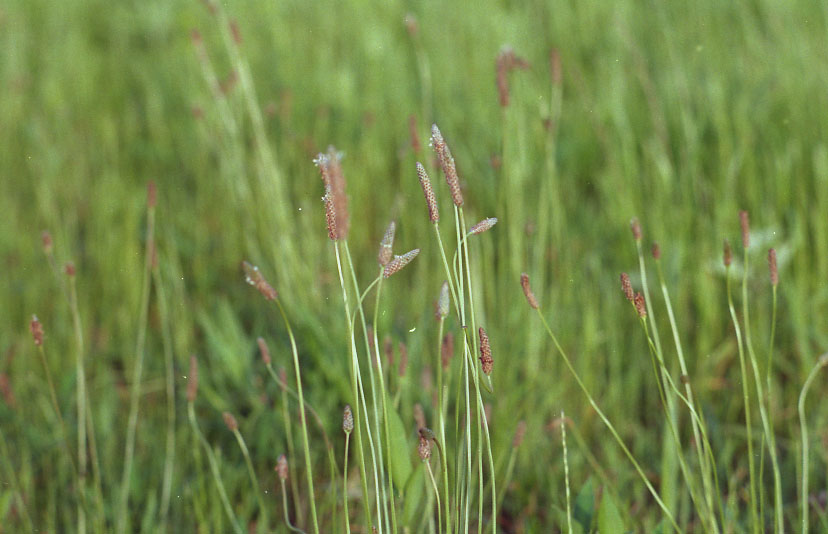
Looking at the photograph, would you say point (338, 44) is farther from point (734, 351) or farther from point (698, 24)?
point (734, 351)

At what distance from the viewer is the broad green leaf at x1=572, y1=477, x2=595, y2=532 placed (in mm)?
1085

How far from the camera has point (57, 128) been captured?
2.70 metres

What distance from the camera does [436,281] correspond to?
1.87 m

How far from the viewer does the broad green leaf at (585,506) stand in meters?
1.08

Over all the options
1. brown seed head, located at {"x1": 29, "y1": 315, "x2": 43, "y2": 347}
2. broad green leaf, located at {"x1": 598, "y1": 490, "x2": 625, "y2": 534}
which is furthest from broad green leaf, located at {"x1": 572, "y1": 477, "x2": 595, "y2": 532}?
brown seed head, located at {"x1": 29, "y1": 315, "x2": 43, "y2": 347}

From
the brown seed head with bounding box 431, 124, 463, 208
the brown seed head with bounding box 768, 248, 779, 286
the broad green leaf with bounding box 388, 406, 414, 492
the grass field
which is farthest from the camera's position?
the grass field

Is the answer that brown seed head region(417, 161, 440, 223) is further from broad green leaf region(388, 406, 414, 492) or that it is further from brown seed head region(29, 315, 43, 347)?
brown seed head region(29, 315, 43, 347)

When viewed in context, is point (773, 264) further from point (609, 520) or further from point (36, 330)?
point (36, 330)

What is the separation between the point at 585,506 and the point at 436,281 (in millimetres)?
858

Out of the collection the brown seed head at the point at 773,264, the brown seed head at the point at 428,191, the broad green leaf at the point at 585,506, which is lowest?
the broad green leaf at the point at 585,506

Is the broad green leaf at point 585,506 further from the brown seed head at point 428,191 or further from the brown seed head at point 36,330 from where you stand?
the brown seed head at point 36,330

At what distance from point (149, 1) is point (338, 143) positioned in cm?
168

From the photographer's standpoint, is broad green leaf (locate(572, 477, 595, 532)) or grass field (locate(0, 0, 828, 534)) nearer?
broad green leaf (locate(572, 477, 595, 532))

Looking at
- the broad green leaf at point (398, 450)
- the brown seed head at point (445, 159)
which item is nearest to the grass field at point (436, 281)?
the broad green leaf at point (398, 450)
